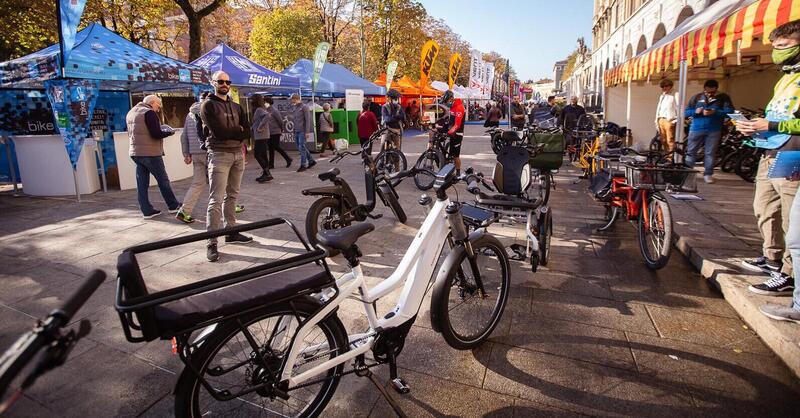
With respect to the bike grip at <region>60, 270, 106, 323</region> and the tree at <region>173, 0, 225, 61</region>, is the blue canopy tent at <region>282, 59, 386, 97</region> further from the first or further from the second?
the bike grip at <region>60, 270, 106, 323</region>

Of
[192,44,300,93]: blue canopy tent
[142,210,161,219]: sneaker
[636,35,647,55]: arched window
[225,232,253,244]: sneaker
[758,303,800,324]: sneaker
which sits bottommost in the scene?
[758,303,800,324]: sneaker

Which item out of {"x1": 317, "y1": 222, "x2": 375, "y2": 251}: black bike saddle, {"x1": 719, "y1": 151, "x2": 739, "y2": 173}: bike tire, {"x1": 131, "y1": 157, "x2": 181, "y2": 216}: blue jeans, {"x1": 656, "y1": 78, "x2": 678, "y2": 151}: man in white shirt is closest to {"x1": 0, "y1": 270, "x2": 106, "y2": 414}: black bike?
{"x1": 317, "y1": 222, "x2": 375, "y2": 251}: black bike saddle

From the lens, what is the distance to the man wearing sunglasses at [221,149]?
4.84 m

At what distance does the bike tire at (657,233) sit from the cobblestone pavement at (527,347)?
14cm

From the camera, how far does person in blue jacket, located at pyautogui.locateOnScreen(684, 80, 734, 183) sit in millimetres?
7969

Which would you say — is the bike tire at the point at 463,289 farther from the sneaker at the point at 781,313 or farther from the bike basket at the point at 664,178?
the bike basket at the point at 664,178

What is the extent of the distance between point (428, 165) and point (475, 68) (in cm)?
2097

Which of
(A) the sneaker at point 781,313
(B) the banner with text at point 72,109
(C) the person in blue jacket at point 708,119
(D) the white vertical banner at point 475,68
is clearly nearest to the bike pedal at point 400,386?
(A) the sneaker at point 781,313

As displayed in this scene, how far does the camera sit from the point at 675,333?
10.6 ft

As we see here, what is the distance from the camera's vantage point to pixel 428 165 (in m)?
9.16

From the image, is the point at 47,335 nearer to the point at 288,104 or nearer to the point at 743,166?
the point at 743,166

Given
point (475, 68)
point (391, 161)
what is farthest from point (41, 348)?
point (475, 68)

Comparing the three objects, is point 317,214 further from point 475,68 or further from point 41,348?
point 475,68

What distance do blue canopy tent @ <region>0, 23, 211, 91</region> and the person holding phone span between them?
913cm
